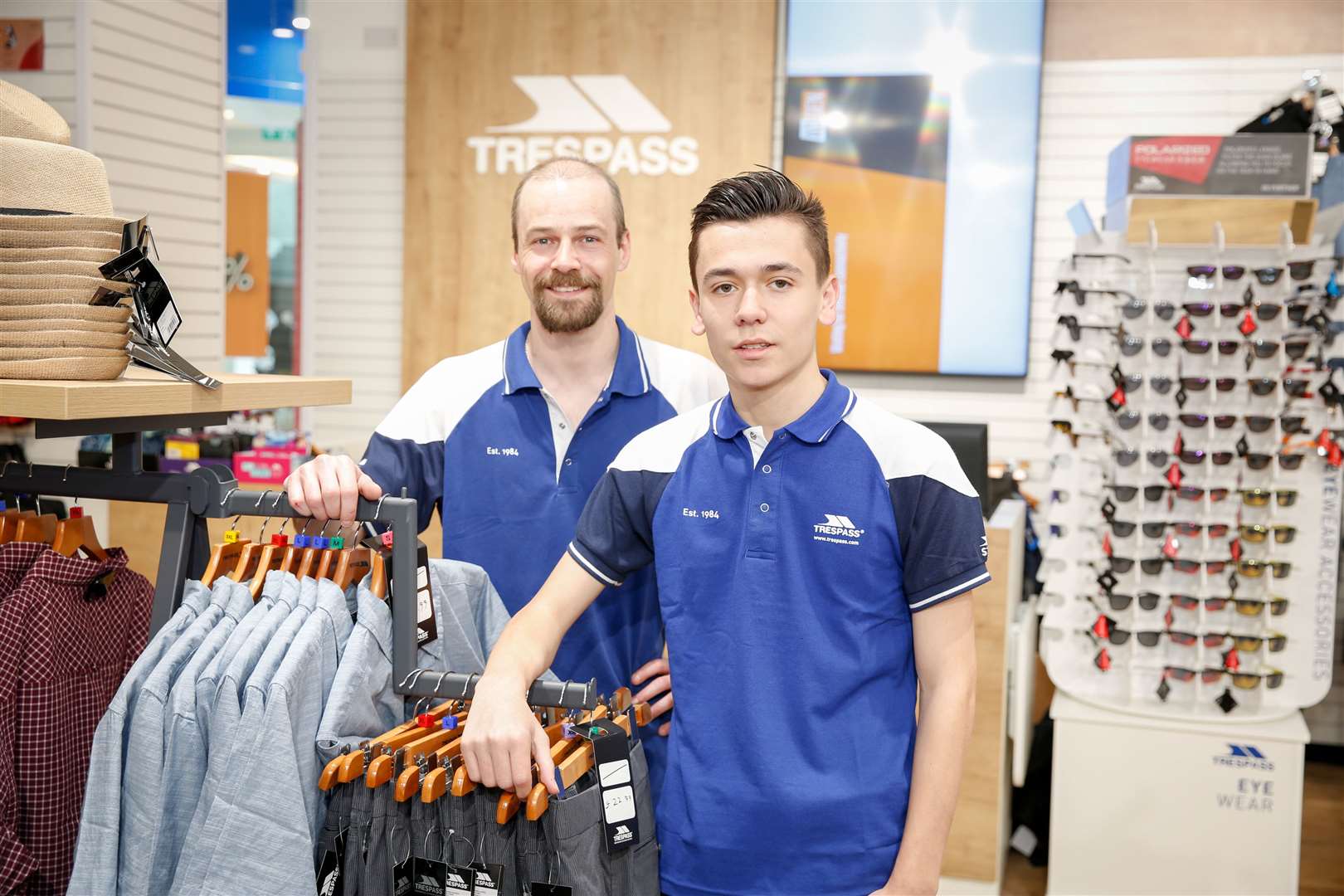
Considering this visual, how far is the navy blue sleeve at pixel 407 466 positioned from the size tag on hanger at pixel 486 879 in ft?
2.89

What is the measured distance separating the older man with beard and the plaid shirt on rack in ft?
1.84

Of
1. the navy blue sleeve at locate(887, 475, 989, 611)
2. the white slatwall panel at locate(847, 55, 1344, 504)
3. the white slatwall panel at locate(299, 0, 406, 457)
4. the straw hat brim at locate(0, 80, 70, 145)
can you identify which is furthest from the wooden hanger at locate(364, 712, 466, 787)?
the white slatwall panel at locate(299, 0, 406, 457)

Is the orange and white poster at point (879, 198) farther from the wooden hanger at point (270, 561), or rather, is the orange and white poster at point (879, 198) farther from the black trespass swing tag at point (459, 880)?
the black trespass swing tag at point (459, 880)

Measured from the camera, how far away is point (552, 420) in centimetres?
221

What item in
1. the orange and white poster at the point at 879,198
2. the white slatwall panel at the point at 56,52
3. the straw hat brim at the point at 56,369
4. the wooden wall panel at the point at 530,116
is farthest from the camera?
the wooden wall panel at the point at 530,116

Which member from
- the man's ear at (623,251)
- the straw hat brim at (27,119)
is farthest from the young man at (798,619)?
the straw hat brim at (27,119)

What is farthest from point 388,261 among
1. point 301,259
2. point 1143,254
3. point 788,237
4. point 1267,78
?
point 788,237

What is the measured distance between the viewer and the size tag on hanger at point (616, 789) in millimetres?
1452

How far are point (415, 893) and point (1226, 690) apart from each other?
123 inches

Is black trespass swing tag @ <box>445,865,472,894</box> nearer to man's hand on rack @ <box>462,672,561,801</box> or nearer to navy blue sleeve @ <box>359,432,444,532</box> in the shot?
man's hand on rack @ <box>462,672,561,801</box>

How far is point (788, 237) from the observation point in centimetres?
162

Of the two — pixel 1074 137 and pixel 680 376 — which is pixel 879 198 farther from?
pixel 680 376

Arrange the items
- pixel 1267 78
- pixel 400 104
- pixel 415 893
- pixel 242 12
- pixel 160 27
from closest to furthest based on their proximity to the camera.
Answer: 1. pixel 415 893
2. pixel 160 27
3. pixel 1267 78
4. pixel 400 104
5. pixel 242 12

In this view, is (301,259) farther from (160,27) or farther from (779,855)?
(779,855)
